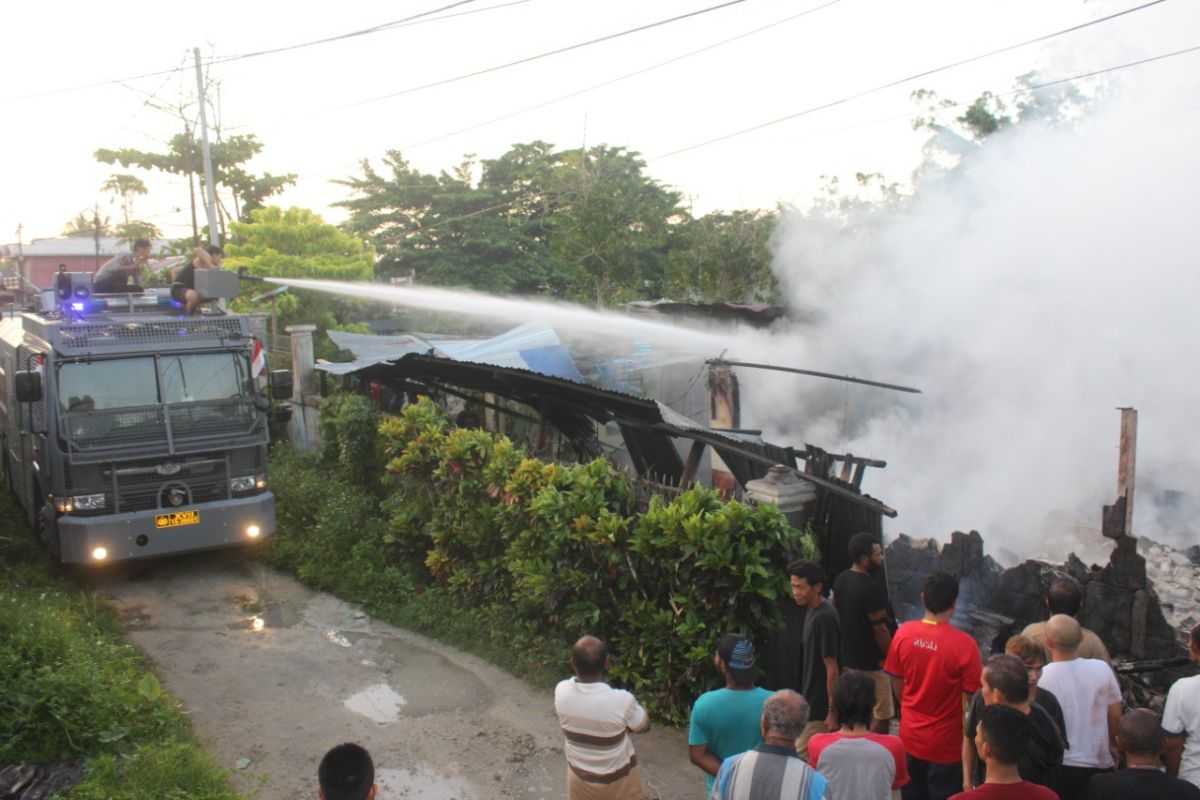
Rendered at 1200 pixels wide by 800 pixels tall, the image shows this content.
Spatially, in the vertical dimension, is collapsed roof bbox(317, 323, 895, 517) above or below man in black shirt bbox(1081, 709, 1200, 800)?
above

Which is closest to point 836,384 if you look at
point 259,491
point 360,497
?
point 360,497

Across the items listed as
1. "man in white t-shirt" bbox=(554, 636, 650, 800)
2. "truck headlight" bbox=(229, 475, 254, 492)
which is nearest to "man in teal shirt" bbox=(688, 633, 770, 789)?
"man in white t-shirt" bbox=(554, 636, 650, 800)

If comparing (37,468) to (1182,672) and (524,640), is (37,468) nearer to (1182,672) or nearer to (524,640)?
(524,640)

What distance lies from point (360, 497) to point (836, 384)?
7217 mm

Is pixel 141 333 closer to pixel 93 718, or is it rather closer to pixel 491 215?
pixel 93 718

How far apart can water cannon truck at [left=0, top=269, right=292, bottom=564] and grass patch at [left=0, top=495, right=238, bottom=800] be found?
73.4 inches

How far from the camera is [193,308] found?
10.6 metres

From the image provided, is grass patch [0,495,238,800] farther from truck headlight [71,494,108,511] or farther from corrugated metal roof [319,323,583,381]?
corrugated metal roof [319,323,583,381]

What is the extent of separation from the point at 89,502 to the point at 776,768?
816 centimetres

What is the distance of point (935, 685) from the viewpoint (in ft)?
15.2

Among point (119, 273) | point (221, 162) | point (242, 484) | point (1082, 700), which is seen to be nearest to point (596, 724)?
point (1082, 700)

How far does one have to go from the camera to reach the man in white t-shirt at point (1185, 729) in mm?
4047

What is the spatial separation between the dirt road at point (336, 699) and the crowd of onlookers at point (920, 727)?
1829mm

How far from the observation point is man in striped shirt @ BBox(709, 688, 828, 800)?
331 cm
